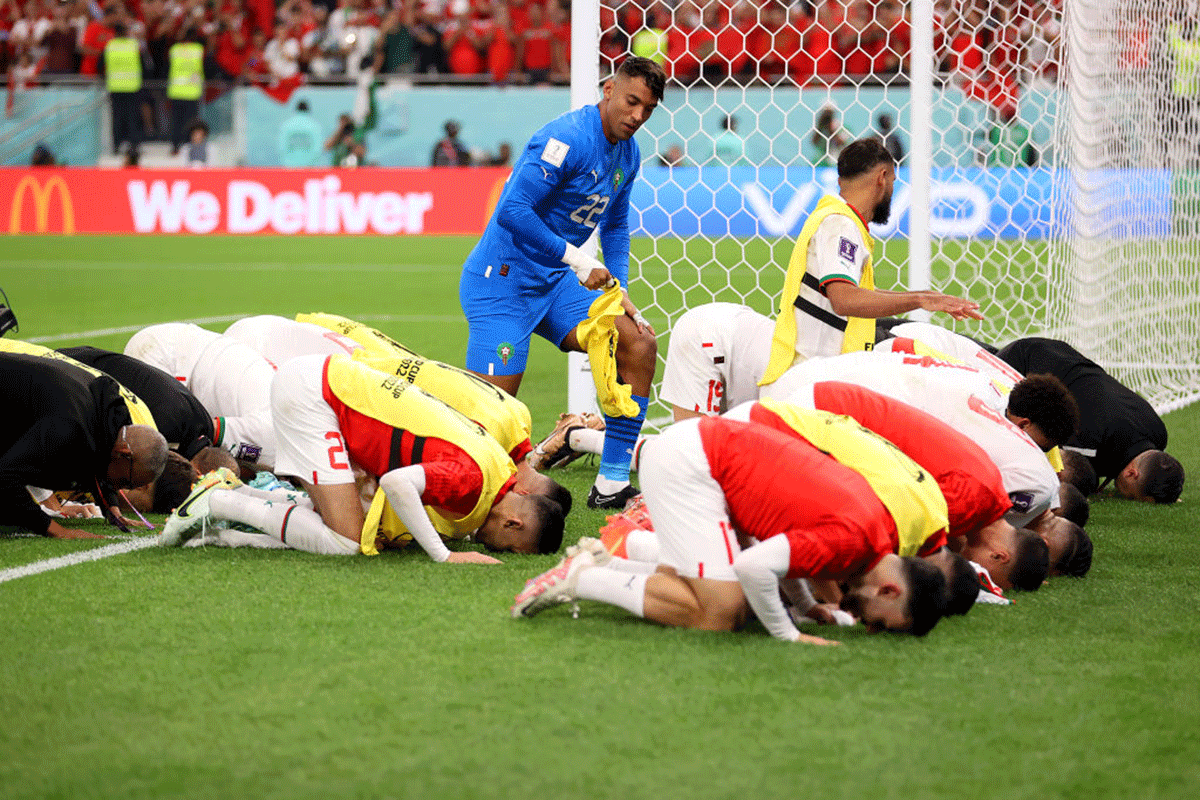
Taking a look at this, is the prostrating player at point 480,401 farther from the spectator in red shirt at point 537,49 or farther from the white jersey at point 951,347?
the spectator in red shirt at point 537,49

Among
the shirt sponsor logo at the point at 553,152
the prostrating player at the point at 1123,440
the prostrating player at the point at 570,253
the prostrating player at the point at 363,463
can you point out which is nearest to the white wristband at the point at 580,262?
the prostrating player at the point at 570,253

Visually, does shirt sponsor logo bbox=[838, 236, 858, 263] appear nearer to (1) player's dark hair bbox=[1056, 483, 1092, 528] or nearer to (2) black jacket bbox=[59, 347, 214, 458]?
(1) player's dark hair bbox=[1056, 483, 1092, 528]

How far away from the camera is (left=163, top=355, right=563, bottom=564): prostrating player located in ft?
15.6

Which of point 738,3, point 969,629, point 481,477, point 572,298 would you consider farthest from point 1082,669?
point 738,3

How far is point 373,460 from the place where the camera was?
15.9ft

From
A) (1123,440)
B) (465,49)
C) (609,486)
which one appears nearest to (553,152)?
(609,486)

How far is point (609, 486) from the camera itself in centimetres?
591

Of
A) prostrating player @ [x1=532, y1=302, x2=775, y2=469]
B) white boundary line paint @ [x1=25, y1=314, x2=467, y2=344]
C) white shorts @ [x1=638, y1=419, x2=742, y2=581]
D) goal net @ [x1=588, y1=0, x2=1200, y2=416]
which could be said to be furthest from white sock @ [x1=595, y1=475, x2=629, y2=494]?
white boundary line paint @ [x1=25, y1=314, x2=467, y2=344]

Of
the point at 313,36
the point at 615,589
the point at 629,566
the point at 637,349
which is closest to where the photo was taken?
the point at 615,589

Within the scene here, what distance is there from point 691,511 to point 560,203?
2.39m

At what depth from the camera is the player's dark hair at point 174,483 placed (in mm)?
5609

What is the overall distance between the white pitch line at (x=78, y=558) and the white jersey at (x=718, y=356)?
2.42 metres

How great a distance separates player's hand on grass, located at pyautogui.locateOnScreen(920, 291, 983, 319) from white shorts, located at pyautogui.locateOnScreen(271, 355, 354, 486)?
7.05ft

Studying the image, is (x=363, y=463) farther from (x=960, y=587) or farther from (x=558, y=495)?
(x=960, y=587)
